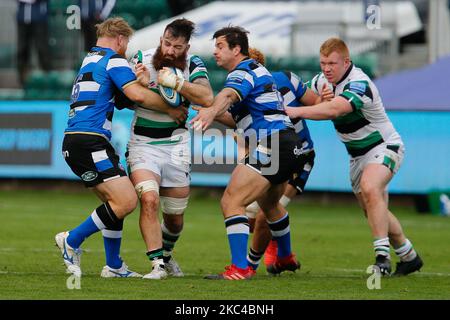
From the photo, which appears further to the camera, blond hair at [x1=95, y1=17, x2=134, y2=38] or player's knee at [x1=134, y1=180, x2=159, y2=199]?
blond hair at [x1=95, y1=17, x2=134, y2=38]

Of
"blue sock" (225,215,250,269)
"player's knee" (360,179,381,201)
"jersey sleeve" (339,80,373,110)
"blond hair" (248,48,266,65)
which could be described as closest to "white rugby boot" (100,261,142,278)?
"blue sock" (225,215,250,269)

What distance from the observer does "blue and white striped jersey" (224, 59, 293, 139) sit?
10.0 meters

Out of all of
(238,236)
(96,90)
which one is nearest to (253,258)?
(238,236)

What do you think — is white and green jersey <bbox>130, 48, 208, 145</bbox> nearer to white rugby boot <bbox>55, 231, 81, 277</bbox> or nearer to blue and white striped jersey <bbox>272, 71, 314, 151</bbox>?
white rugby boot <bbox>55, 231, 81, 277</bbox>

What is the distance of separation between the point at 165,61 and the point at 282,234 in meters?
2.11

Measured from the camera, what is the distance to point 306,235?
1555 centimetres

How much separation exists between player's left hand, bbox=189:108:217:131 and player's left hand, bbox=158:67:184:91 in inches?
11.3

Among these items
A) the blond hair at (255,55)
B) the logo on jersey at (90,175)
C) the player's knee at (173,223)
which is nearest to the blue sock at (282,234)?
the player's knee at (173,223)

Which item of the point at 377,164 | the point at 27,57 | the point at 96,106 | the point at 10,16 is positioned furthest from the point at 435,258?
the point at 10,16

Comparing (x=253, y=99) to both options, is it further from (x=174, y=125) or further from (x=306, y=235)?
(x=306, y=235)

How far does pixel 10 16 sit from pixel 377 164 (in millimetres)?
19253

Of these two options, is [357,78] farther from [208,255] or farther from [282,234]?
[208,255]

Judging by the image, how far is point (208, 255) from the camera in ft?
42.4

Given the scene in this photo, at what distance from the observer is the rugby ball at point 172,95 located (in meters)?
9.80
